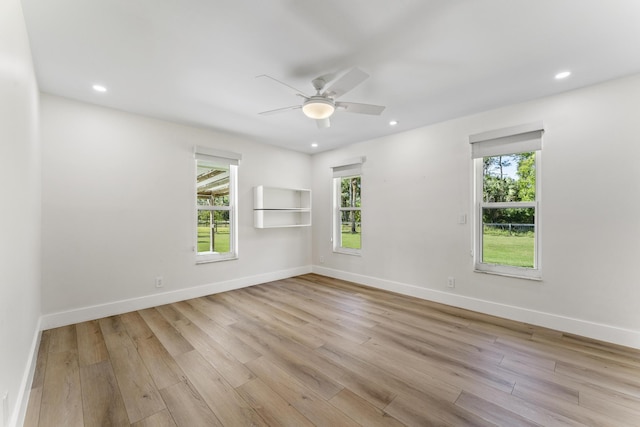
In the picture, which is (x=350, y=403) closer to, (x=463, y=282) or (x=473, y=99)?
(x=463, y=282)

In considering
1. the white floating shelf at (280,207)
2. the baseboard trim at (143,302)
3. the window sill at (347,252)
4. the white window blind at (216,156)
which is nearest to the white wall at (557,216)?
the window sill at (347,252)

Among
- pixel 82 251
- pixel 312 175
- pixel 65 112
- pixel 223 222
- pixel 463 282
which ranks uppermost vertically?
pixel 65 112

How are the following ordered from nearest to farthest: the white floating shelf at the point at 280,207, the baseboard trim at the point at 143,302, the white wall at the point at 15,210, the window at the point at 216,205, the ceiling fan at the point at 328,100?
the white wall at the point at 15,210
the ceiling fan at the point at 328,100
the baseboard trim at the point at 143,302
the window at the point at 216,205
the white floating shelf at the point at 280,207

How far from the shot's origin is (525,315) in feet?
10.0

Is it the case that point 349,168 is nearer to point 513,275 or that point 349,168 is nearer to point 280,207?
point 280,207

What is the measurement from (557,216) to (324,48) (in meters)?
3.03

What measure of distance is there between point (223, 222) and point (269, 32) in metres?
3.17

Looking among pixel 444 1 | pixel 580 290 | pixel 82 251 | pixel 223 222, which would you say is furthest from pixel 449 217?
pixel 82 251

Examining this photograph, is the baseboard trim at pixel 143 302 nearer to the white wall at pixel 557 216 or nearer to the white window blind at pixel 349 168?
the white window blind at pixel 349 168

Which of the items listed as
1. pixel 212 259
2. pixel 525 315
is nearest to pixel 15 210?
pixel 212 259

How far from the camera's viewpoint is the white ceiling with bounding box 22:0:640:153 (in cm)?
172

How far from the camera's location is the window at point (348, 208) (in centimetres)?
491

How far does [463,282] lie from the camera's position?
11.6 feet

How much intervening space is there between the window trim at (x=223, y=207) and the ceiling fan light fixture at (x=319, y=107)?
221 cm
